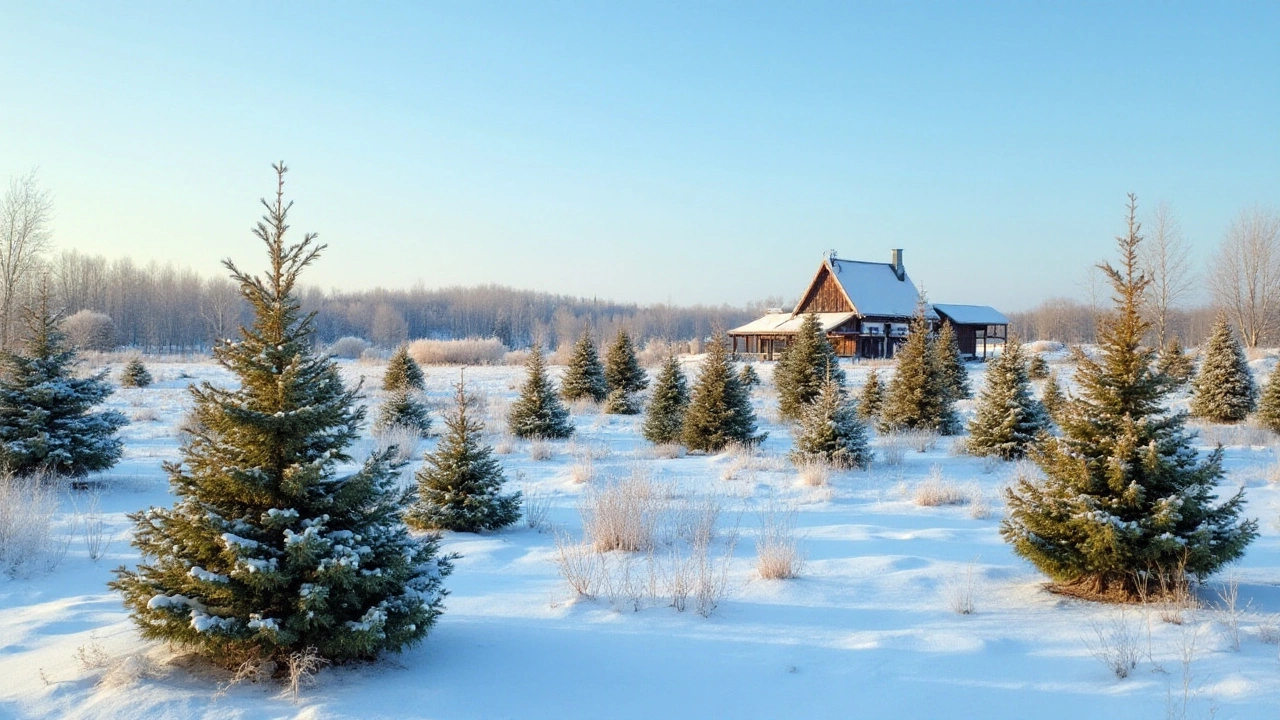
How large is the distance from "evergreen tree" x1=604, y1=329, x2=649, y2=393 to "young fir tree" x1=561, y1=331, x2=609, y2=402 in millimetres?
253

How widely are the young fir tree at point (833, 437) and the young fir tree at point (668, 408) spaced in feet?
11.7

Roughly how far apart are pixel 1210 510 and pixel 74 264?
97804 millimetres

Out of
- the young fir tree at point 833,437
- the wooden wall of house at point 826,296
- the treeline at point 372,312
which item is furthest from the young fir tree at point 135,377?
the wooden wall of house at point 826,296

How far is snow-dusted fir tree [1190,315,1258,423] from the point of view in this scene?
812 inches

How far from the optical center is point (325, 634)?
4.10m

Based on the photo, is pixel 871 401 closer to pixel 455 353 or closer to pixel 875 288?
pixel 875 288

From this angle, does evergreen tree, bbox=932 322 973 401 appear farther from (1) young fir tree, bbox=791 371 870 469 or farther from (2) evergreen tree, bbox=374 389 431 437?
(2) evergreen tree, bbox=374 389 431 437

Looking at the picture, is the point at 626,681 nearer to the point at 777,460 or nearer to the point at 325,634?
the point at 325,634

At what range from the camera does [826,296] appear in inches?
1881

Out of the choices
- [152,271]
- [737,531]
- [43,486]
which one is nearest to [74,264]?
[152,271]

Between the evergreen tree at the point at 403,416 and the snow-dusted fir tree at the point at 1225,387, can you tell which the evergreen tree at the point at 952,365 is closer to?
the snow-dusted fir tree at the point at 1225,387

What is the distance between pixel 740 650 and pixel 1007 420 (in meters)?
10.5

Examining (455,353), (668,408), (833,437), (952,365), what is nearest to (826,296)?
(455,353)

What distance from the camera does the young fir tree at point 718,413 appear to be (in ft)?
48.8
